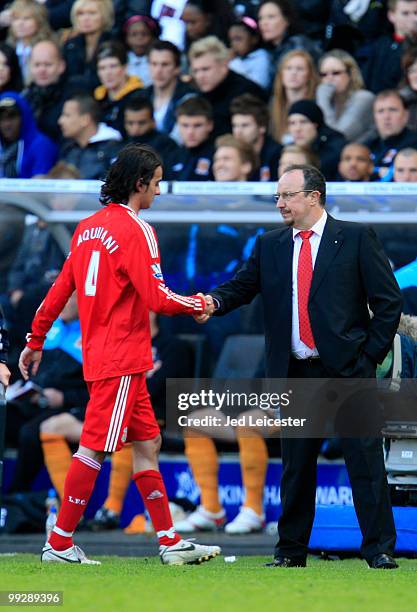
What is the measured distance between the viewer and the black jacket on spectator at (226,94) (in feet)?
41.1

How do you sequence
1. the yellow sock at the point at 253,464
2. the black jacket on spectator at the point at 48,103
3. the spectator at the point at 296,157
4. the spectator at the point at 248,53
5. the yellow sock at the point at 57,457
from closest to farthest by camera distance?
the yellow sock at the point at 253,464
the yellow sock at the point at 57,457
the spectator at the point at 296,157
the spectator at the point at 248,53
the black jacket on spectator at the point at 48,103

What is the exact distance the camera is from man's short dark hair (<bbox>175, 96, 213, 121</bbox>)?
A: 40.3ft

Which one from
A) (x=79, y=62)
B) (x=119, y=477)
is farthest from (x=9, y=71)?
(x=119, y=477)

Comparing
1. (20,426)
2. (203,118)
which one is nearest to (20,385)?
(20,426)

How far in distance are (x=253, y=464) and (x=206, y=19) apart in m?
5.20

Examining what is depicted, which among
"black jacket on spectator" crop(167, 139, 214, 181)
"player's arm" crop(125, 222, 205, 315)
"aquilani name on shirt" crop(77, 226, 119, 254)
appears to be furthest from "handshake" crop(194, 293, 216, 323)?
"black jacket on spectator" crop(167, 139, 214, 181)

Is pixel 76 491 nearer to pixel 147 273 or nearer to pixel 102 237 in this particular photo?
pixel 147 273

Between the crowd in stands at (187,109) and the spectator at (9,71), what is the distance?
0.02m

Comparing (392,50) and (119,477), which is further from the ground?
(392,50)

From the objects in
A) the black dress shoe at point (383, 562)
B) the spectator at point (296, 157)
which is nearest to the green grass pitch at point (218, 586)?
the black dress shoe at point (383, 562)

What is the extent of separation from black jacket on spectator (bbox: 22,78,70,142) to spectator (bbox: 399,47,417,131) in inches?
144

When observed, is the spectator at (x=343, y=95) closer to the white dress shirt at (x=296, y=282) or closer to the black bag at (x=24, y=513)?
the black bag at (x=24, y=513)

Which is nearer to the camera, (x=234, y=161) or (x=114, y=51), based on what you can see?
(x=234, y=161)

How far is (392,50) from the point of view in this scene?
Result: 12.6 meters
